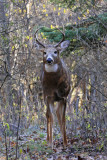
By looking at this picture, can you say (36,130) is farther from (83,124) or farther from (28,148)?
(28,148)

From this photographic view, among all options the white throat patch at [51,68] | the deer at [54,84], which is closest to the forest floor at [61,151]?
the deer at [54,84]

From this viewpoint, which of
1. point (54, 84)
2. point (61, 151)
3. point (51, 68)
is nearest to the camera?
point (61, 151)

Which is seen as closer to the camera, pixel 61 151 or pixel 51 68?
pixel 61 151

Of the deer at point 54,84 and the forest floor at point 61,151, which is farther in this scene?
the deer at point 54,84

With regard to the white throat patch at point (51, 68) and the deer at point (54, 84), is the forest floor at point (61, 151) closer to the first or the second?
the deer at point (54, 84)

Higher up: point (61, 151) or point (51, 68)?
point (51, 68)

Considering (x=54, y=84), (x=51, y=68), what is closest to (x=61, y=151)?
(x=54, y=84)

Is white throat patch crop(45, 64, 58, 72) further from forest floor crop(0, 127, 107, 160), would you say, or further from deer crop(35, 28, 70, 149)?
forest floor crop(0, 127, 107, 160)

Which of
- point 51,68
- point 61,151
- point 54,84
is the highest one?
point 51,68

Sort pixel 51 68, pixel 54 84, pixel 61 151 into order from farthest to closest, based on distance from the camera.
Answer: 1. pixel 54 84
2. pixel 51 68
3. pixel 61 151

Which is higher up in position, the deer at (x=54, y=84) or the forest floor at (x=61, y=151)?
the deer at (x=54, y=84)

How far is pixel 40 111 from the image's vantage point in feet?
35.2

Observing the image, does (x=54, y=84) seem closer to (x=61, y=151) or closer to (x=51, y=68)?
(x=51, y=68)

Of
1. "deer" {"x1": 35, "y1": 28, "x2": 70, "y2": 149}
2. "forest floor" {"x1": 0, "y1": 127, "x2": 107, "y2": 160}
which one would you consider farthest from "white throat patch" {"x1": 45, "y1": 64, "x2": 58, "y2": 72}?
"forest floor" {"x1": 0, "y1": 127, "x2": 107, "y2": 160}
